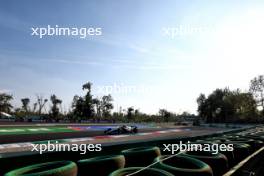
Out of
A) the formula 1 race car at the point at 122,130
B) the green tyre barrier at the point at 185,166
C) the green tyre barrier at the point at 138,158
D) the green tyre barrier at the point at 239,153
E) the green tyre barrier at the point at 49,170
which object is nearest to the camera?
the green tyre barrier at the point at 49,170

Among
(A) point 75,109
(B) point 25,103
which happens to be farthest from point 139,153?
(B) point 25,103

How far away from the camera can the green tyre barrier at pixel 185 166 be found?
4253 mm

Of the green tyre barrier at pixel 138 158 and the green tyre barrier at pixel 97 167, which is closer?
the green tyre barrier at pixel 97 167

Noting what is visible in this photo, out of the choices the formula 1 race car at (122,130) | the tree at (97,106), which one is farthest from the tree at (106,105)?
the formula 1 race car at (122,130)

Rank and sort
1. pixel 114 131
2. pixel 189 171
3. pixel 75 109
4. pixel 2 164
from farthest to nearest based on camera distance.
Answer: pixel 75 109
pixel 114 131
pixel 2 164
pixel 189 171

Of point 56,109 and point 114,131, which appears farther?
point 56,109

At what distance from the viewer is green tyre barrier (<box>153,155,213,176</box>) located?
14.0 feet

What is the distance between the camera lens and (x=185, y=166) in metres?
5.34

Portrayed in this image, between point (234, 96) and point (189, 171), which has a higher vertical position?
point (234, 96)

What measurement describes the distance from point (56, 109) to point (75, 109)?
8527 millimetres

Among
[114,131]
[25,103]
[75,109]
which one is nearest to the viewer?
[114,131]

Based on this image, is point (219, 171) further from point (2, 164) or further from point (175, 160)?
point (2, 164)

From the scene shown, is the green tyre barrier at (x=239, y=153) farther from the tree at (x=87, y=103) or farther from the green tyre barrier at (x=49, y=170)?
the tree at (x=87, y=103)

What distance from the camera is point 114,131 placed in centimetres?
2581
